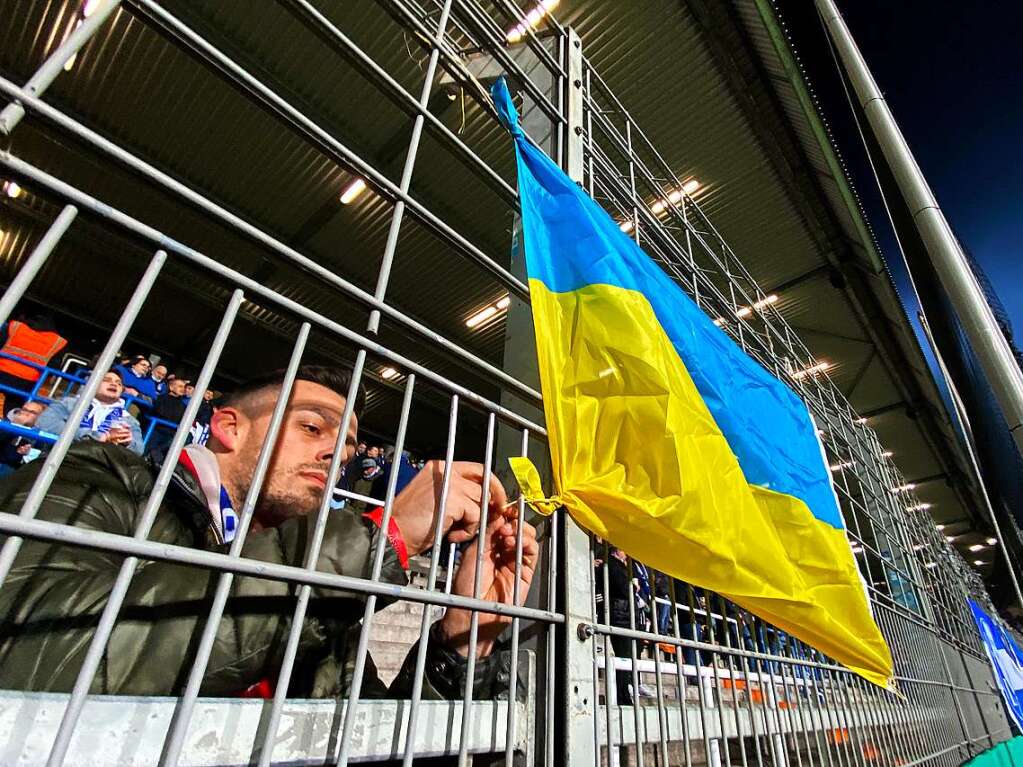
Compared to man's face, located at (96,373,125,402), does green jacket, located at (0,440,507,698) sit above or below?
below

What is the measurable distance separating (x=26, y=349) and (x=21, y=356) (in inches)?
6.0

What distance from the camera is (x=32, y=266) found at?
2.26ft

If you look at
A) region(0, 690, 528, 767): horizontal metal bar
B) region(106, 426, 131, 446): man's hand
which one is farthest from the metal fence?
region(106, 426, 131, 446): man's hand

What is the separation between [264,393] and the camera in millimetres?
1644

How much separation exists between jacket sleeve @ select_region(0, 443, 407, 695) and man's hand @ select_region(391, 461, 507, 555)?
0.43 metres

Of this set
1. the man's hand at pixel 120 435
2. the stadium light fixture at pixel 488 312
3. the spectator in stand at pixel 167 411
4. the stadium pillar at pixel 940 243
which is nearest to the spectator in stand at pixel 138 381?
the spectator in stand at pixel 167 411

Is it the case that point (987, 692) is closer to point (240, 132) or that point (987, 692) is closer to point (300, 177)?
point (300, 177)

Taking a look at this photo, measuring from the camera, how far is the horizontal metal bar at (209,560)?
601 mm

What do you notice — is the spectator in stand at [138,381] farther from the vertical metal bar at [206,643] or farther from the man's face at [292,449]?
the vertical metal bar at [206,643]

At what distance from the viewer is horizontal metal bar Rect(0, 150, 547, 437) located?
0.72m

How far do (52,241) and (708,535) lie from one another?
1.50 metres

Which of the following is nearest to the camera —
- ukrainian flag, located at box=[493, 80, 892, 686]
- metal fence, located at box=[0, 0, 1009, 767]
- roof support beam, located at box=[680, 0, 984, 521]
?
metal fence, located at box=[0, 0, 1009, 767]

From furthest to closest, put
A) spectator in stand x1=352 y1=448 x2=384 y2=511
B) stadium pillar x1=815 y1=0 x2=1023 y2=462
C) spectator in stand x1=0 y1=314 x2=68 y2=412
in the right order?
spectator in stand x1=352 y1=448 x2=384 y2=511, spectator in stand x1=0 y1=314 x2=68 y2=412, stadium pillar x1=815 y1=0 x2=1023 y2=462

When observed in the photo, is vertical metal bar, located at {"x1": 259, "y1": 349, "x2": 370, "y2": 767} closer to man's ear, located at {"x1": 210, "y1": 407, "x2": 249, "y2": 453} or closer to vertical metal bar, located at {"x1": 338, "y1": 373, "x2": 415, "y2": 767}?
vertical metal bar, located at {"x1": 338, "y1": 373, "x2": 415, "y2": 767}
